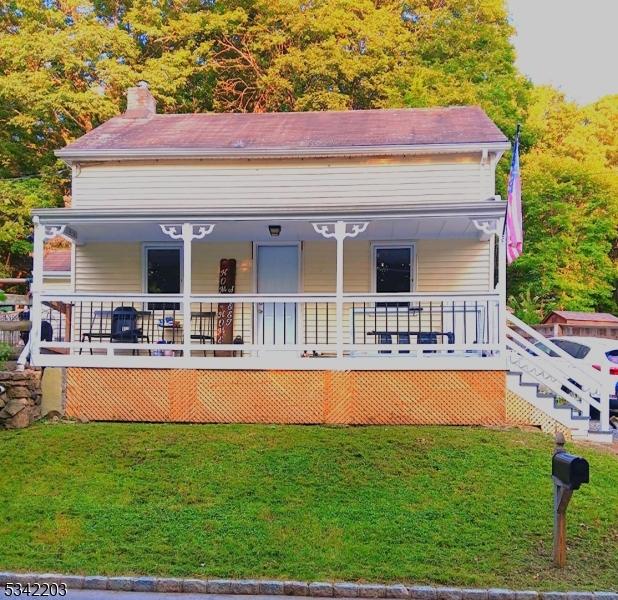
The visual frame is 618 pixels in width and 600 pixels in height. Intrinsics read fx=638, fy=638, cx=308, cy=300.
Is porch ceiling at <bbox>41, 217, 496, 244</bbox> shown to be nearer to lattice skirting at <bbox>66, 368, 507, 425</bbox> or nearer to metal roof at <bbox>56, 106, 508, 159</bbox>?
metal roof at <bbox>56, 106, 508, 159</bbox>

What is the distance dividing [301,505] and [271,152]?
800cm

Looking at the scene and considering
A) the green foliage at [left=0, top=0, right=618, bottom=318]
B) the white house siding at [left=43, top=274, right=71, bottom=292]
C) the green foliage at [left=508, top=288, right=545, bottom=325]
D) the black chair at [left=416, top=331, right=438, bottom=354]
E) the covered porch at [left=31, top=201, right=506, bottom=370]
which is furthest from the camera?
the green foliage at [left=0, top=0, right=618, bottom=318]

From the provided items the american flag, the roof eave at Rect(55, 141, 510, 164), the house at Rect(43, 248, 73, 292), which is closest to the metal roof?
the roof eave at Rect(55, 141, 510, 164)

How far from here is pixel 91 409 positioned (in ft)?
32.2

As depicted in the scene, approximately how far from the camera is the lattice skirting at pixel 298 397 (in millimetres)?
9516

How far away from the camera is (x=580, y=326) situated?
20297 mm

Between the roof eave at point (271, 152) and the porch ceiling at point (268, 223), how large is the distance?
168cm

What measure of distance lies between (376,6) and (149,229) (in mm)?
25208

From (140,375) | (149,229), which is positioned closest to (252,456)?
(140,375)

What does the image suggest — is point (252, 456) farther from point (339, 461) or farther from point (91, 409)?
point (91, 409)

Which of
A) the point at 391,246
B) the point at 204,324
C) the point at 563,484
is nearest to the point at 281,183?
the point at 391,246

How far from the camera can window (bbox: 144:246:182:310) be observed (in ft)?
43.1

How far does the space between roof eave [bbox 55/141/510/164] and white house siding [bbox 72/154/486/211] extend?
0.17m

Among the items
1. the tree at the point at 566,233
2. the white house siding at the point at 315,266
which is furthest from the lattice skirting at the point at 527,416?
the tree at the point at 566,233
